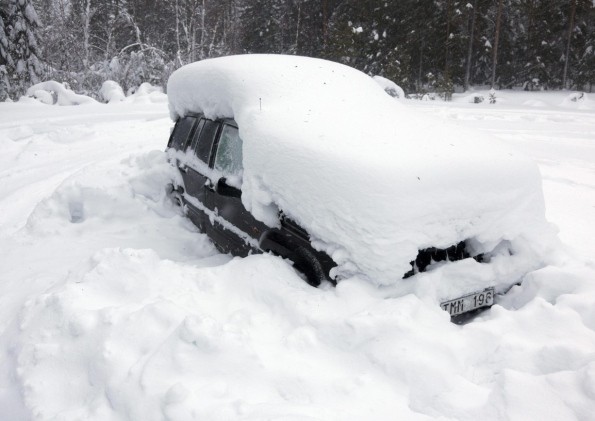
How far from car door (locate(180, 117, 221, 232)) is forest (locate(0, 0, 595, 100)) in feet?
60.1

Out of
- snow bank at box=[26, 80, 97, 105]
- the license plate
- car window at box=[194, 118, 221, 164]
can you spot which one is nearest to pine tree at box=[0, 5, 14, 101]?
snow bank at box=[26, 80, 97, 105]

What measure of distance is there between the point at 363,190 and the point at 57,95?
50.6ft

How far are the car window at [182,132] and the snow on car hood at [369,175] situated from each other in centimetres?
98

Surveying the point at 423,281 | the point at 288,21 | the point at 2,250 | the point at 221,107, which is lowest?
the point at 2,250

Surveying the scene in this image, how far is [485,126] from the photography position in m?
12.2

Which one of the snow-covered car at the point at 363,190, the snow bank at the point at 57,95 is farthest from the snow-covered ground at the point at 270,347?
the snow bank at the point at 57,95

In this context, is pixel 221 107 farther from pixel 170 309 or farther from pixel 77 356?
pixel 77 356

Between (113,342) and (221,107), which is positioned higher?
(221,107)

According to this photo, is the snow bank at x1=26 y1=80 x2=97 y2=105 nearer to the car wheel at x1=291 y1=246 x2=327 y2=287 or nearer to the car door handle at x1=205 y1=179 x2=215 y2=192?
the car door handle at x1=205 y1=179 x2=215 y2=192

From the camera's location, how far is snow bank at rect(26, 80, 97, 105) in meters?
13.9

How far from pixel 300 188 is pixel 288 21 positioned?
36.0m

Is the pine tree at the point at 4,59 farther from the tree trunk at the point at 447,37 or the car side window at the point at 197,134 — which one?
the tree trunk at the point at 447,37

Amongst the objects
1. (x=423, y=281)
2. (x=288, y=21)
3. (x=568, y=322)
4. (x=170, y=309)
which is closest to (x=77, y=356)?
(x=170, y=309)

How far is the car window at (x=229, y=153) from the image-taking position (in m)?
3.79
